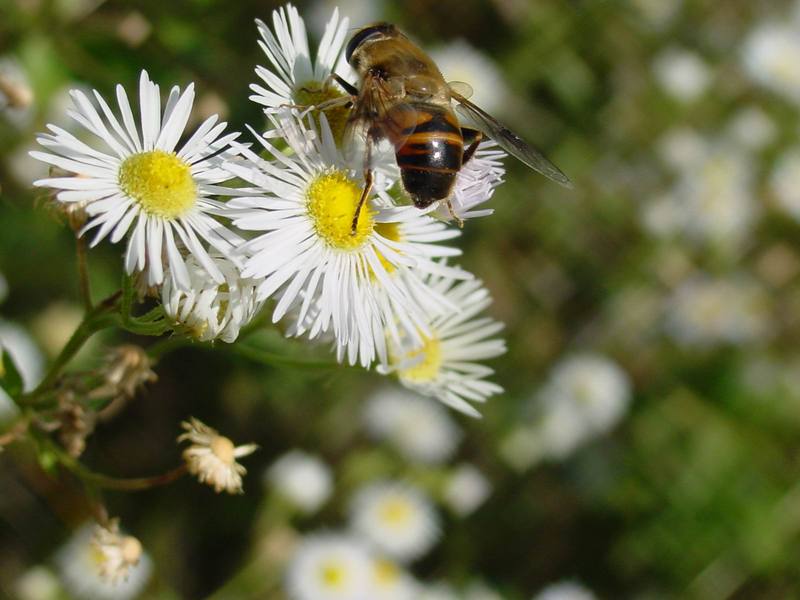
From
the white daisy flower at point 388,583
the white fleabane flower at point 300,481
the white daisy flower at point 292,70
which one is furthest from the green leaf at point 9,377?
the white daisy flower at point 388,583

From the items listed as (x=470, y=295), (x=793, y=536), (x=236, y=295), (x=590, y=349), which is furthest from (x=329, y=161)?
(x=793, y=536)

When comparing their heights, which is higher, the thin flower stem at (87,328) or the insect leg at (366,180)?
the insect leg at (366,180)

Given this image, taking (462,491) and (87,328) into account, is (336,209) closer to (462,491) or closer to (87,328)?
(87,328)

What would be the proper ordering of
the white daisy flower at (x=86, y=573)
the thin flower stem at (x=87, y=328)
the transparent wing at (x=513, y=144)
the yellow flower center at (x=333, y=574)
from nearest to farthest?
1. the thin flower stem at (x=87, y=328)
2. the transparent wing at (x=513, y=144)
3. the white daisy flower at (x=86, y=573)
4. the yellow flower center at (x=333, y=574)

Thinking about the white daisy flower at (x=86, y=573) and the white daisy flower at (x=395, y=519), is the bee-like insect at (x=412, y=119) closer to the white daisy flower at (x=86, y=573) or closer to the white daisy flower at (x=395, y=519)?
the white daisy flower at (x=86, y=573)

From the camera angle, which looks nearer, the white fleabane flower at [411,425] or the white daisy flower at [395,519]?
the white daisy flower at [395,519]

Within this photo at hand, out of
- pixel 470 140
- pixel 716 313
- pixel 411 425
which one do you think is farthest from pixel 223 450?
pixel 716 313

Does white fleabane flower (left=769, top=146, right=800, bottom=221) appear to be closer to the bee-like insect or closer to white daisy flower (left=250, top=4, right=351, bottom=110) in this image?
the bee-like insect

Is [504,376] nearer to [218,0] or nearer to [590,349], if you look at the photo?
[590,349]
